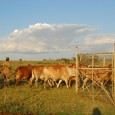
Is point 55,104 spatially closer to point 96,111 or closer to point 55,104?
point 55,104

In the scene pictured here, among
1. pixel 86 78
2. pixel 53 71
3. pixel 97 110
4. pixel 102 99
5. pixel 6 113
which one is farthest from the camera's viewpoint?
pixel 53 71

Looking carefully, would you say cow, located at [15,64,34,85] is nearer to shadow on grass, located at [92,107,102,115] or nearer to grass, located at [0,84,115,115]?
grass, located at [0,84,115,115]

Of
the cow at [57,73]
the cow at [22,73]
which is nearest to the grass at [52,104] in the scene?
the cow at [57,73]

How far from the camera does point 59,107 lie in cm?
1374

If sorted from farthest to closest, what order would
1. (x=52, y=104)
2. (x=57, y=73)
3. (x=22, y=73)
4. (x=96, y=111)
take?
1. (x=22, y=73)
2. (x=57, y=73)
3. (x=52, y=104)
4. (x=96, y=111)

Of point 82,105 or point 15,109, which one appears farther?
point 82,105

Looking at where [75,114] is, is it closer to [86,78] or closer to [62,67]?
[86,78]

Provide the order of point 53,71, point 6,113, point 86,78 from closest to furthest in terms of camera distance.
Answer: point 6,113 < point 86,78 < point 53,71

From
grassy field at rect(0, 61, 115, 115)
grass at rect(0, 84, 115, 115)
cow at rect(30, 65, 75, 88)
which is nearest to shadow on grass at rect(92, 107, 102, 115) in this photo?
grassy field at rect(0, 61, 115, 115)

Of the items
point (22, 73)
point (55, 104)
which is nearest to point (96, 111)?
point (55, 104)

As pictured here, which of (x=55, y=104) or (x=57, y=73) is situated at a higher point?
(x=57, y=73)

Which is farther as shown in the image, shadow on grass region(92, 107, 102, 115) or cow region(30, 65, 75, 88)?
cow region(30, 65, 75, 88)

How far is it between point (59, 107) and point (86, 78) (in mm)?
5851

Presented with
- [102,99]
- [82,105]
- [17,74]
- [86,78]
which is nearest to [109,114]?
[82,105]
